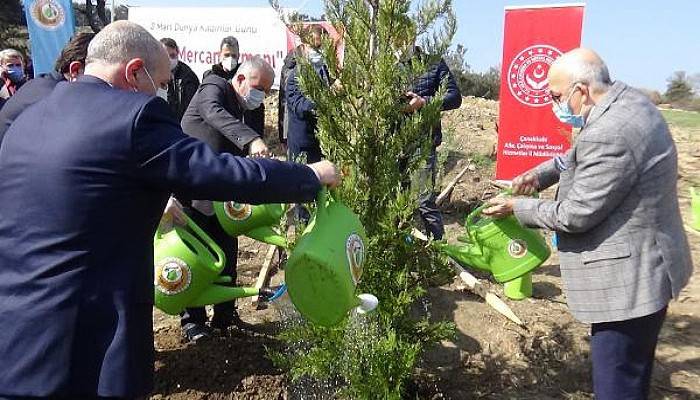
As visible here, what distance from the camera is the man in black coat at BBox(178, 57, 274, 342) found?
11.1 feet

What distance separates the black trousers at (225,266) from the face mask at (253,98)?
668 millimetres

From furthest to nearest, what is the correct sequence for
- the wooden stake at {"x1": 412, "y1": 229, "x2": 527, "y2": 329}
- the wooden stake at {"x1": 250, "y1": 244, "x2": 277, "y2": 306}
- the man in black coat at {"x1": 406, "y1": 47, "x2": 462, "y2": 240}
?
1. the wooden stake at {"x1": 250, "y1": 244, "x2": 277, "y2": 306}
2. the wooden stake at {"x1": 412, "y1": 229, "x2": 527, "y2": 329}
3. the man in black coat at {"x1": 406, "y1": 47, "x2": 462, "y2": 240}

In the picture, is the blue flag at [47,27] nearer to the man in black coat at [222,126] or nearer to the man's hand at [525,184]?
the man in black coat at [222,126]

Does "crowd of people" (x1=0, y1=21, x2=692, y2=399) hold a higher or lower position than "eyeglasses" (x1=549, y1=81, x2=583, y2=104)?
lower

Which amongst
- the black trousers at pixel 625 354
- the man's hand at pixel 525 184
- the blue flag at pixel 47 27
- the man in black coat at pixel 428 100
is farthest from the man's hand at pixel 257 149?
the blue flag at pixel 47 27

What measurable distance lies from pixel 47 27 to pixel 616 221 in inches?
312

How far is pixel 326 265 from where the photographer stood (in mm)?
1919

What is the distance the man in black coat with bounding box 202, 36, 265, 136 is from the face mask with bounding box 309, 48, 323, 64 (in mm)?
754

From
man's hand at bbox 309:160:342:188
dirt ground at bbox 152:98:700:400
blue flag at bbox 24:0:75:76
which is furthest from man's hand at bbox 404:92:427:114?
blue flag at bbox 24:0:75:76

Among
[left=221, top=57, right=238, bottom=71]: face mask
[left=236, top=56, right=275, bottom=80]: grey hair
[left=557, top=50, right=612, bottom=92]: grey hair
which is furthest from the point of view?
[left=221, top=57, right=238, bottom=71]: face mask

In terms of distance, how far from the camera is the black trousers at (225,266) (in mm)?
3582

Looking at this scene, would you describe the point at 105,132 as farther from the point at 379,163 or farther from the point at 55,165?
the point at 379,163

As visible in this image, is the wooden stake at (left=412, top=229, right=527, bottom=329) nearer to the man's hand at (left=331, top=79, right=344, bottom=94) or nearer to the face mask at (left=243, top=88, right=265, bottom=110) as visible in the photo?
the face mask at (left=243, top=88, right=265, bottom=110)

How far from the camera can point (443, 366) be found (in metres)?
3.56
